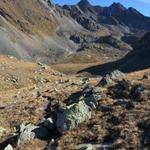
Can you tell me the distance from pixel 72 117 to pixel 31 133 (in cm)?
247

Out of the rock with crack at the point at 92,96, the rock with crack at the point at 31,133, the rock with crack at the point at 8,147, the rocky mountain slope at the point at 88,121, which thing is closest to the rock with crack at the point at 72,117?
the rocky mountain slope at the point at 88,121

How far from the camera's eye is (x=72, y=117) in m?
27.0

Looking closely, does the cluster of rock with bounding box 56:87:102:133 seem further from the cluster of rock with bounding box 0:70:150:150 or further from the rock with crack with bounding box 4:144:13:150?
the rock with crack with bounding box 4:144:13:150

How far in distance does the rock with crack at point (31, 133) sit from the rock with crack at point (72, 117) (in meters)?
0.97

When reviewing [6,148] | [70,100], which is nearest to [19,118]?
[70,100]

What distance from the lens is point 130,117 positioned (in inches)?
1032

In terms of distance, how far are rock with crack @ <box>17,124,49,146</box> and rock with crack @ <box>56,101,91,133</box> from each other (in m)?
0.97

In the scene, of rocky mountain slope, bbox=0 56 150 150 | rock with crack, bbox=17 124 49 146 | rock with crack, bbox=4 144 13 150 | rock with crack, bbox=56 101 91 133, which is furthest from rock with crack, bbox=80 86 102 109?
rock with crack, bbox=4 144 13 150

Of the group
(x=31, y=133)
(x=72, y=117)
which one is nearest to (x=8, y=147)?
(x=31, y=133)

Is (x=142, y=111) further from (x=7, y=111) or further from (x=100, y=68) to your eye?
(x=100, y=68)

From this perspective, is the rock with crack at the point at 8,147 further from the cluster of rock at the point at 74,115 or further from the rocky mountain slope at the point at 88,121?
the cluster of rock at the point at 74,115

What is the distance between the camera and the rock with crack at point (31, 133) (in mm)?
26328

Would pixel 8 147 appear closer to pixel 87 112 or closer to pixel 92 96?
pixel 87 112

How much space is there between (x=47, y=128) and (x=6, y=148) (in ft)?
10.6
